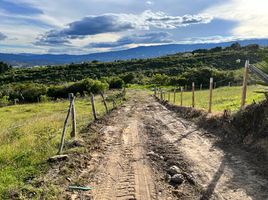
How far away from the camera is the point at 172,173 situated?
833 centimetres

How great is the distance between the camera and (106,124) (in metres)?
16.8

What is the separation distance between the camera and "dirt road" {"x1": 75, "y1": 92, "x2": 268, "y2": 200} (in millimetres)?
7031

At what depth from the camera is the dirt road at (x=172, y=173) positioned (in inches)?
277

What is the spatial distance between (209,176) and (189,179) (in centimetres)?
49

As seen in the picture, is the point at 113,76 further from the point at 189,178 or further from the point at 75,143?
the point at 189,178

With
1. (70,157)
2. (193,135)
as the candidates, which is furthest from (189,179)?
(193,135)

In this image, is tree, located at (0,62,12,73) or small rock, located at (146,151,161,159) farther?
tree, located at (0,62,12,73)

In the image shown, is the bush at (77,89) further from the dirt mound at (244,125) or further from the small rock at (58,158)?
the small rock at (58,158)

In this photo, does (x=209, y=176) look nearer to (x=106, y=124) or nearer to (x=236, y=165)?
(x=236, y=165)

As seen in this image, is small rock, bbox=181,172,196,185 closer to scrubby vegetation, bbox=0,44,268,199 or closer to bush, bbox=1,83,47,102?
scrubby vegetation, bbox=0,44,268,199

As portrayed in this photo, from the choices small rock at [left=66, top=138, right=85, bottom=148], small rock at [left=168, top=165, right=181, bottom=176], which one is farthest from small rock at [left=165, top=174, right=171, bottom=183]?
small rock at [left=66, top=138, right=85, bottom=148]

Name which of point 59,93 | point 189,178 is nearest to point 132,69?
point 59,93

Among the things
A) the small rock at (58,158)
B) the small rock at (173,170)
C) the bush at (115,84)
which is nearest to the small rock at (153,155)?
the small rock at (173,170)

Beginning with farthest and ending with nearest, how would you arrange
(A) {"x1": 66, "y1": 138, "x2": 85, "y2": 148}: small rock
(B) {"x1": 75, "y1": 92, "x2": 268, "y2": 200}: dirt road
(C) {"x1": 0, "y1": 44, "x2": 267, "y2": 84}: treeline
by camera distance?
(C) {"x1": 0, "y1": 44, "x2": 267, "y2": 84}: treeline
(A) {"x1": 66, "y1": 138, "x2": 85, "y2": 148}: small rock
(B) {"x1": 75, "y1": 92, "x2": 268, "y2": 200}: dirt road
